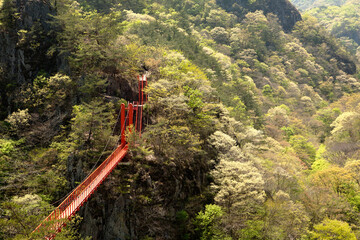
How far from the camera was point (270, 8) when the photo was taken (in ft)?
322

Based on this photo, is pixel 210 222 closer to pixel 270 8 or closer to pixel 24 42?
pixel 24 42

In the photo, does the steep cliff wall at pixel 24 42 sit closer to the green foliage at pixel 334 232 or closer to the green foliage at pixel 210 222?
the green foliage at pixel 210 222

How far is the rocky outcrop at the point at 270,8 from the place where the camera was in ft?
311

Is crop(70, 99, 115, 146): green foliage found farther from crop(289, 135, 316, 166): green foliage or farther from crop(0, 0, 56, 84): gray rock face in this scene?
crop(289, 135, 316, 166): green foliage

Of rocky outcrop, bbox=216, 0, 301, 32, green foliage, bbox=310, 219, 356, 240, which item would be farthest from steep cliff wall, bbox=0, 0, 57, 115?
rocky outcrop, bbox=216, 0, 301, 32

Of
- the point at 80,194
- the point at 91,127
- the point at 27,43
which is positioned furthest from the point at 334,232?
the point at 27,43

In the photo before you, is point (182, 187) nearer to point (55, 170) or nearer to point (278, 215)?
point (278, 215)

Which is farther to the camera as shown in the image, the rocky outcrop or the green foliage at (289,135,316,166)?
the rocky outcrop

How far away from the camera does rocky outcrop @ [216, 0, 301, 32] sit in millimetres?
94812

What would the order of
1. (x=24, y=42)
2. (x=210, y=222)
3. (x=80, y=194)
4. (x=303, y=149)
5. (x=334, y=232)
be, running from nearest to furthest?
(x=80, y=194) → (x=210, y=222) → (x=334, y=232) → (x=24, y=42) → (x=303, y=149)

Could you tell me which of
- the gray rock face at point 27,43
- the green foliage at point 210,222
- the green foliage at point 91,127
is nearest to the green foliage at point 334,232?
the green foliage at point 210,222

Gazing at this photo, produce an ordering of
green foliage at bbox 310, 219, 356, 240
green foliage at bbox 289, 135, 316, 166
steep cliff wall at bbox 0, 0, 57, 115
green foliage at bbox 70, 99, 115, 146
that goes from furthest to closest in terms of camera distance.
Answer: green foliage at bbox 289, 135, 316, 166
steep cliff wall at bbox 0, 0, 57, 115
green foliage at bbox 310, 219, 356, 240
green foliage at bbox 70, 99, 115, 146

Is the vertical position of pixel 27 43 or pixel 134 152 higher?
pixel 134 152

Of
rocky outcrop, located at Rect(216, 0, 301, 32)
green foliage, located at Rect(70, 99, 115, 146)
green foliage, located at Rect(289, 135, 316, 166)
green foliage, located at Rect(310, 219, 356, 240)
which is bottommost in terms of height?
green foliage, located at Rect(289, 135, 316, 166)
